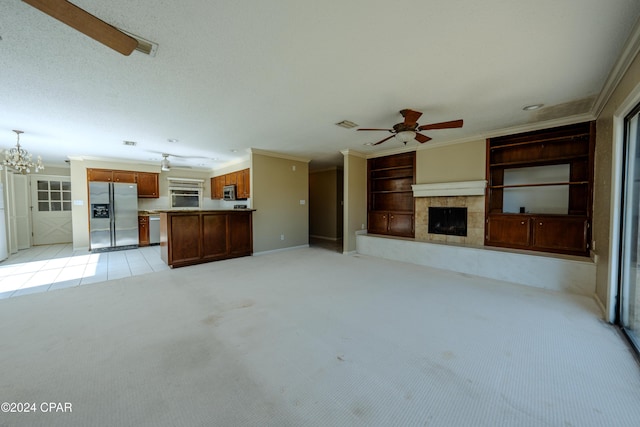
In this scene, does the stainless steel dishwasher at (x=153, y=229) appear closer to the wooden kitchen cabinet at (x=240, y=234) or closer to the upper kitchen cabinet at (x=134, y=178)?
the upper kitchen cabinet at (x=134, y=178)

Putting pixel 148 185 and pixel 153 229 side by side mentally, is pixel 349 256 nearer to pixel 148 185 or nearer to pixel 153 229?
pixel 153 229

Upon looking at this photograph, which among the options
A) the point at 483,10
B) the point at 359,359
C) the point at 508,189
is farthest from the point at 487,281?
the point at 483,10

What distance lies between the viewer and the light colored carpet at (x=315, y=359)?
134 cm

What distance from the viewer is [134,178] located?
264 inches

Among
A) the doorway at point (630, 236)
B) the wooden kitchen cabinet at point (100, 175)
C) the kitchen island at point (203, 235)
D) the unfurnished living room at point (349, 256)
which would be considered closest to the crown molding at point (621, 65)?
the unfurnished living room at point (349, 256)

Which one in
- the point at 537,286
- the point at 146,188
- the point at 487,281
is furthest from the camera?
the point at 146,188

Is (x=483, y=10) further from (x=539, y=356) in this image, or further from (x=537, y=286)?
(x=537, y=286)

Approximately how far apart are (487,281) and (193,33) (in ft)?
15.2

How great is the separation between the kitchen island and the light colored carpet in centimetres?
131

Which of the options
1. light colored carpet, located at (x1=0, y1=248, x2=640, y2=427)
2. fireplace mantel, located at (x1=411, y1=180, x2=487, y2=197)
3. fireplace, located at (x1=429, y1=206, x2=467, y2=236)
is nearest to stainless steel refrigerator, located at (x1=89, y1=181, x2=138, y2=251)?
light colored carpet, located at (x1=0, y1=248, x2=640, y2=427)

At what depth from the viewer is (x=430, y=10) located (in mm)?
1571

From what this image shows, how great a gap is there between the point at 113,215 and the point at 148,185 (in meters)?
1.23

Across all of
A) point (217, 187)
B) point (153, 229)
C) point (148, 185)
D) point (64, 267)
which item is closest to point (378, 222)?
point (217, 187)

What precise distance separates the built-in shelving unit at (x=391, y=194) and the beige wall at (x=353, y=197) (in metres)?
0.18
